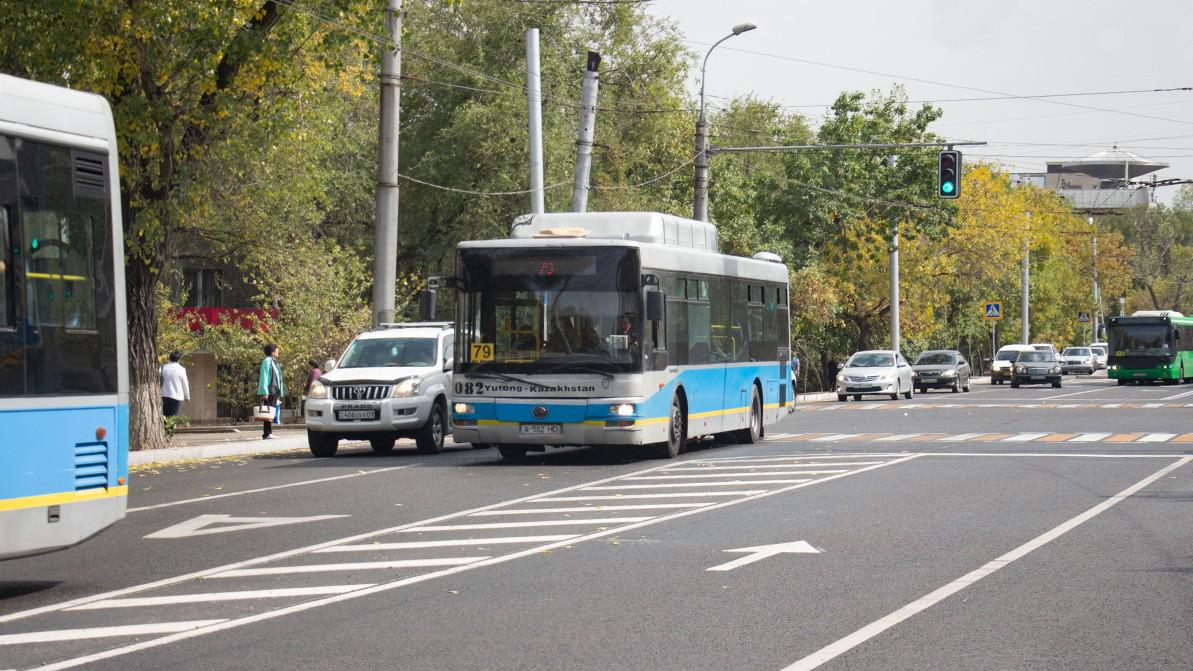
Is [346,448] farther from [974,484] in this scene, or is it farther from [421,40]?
[421,40]

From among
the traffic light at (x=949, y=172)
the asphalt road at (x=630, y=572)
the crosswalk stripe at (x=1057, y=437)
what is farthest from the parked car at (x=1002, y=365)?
the asphalt road at (x=630, y=572)

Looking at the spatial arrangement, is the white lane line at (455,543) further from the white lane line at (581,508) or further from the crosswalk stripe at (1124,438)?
the crosswalk stripe at (1124,438)

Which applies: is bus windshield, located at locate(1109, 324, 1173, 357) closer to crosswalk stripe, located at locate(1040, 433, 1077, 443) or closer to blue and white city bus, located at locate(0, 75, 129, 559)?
crosswalk stripe, located at locate(1040, 433, 1077, 443)

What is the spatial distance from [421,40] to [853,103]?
20.1 meters

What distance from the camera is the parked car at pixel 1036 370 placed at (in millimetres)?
64500

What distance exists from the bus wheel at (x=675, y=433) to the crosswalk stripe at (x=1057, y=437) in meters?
6.73

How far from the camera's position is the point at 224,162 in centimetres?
2769

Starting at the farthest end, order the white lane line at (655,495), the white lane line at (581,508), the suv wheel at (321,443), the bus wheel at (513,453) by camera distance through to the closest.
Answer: the suv wheel at (321,443) → the bus wheel at (513,453) → the white lane line at (655,495) → the white lane line at (581,508)

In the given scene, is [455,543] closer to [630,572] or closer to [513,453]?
[630,572]

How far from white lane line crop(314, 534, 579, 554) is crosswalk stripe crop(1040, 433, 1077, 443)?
49.5 ft

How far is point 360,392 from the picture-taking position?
24797 mm

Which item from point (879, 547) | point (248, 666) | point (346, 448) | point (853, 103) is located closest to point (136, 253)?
point (346, 448)

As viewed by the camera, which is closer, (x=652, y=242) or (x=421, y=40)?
(x=652, y=242)

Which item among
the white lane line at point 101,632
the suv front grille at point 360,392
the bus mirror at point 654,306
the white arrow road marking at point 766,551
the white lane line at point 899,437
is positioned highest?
the bus mirror at point 654,306
